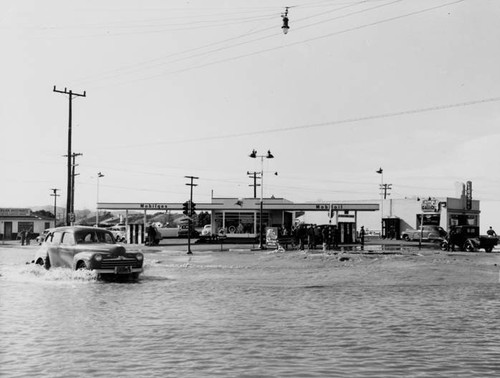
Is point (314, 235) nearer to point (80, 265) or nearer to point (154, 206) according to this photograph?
point (154, 206)

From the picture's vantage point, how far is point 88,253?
1858 cm

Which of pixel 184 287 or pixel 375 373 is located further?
pixel 184 287

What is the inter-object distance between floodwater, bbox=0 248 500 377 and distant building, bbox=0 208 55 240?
65.6 m

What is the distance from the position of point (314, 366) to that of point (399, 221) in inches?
2711

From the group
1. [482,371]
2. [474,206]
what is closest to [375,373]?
[482,371]

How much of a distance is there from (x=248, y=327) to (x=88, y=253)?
9.37 m

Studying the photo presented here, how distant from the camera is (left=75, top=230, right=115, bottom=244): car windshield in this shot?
1956cm

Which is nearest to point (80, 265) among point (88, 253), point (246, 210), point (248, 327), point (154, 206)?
point (88, 253)

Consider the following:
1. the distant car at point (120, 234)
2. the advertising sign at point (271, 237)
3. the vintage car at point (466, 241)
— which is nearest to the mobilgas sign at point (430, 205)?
the vintage car at point (466, 241)

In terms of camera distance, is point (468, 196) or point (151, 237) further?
point (468, 196)

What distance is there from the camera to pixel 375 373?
7328mm

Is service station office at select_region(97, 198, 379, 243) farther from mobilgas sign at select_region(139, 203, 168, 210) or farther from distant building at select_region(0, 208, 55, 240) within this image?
distant building at select_region(0, 208, 55, 240)

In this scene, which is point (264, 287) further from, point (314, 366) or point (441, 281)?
point (314, 366)

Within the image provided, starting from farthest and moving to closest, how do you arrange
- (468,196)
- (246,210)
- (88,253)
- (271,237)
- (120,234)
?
(468,196) < (120,234) < (246,210) < (271,237) < (88,253)
